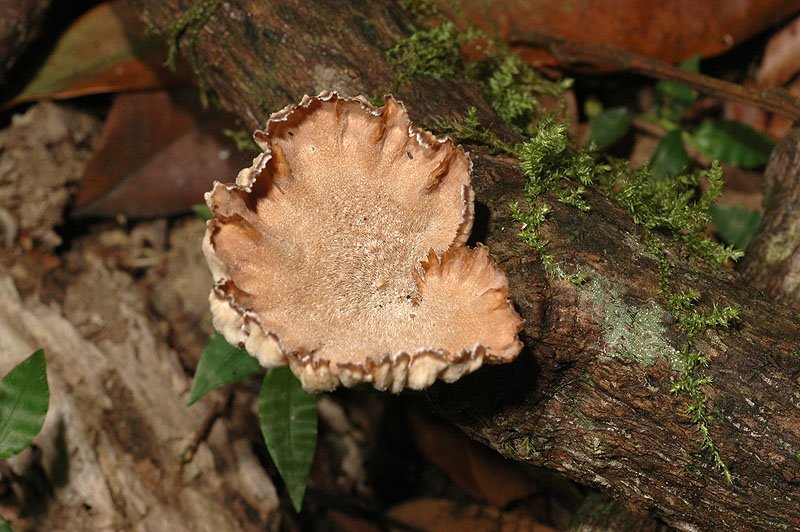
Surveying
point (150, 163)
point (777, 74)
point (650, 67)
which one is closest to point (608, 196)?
point (650, 67)

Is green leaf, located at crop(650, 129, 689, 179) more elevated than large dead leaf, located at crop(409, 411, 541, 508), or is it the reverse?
green leaf, located at crop(650, 129, 689, 179)

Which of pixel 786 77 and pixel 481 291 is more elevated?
pixel 786 77

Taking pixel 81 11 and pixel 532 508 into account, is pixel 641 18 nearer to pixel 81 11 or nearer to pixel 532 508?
pixel 532 508

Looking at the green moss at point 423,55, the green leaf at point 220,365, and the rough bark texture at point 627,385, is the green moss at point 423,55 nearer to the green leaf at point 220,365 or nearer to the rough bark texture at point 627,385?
the rough bark texture at point 627,385

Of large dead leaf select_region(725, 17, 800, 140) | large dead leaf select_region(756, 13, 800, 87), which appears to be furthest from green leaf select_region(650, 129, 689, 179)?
large dead leaf select_region(756, 13, 800, 87)

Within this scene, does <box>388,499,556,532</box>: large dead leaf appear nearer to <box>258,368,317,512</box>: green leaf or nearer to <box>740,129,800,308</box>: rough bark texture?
<box>258,368,317,512</box>: green leaf

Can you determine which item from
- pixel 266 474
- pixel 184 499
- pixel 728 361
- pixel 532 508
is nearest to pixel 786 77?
pixel 728 361
